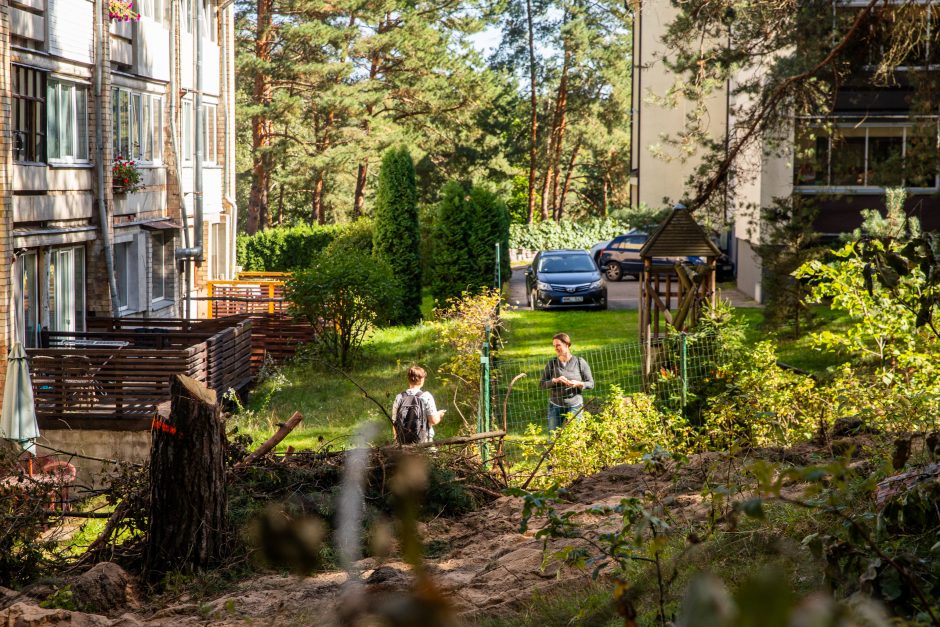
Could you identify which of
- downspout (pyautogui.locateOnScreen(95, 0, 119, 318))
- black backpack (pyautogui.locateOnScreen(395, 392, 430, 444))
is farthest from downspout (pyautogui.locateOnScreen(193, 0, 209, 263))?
black backpack (pyautogui.locateOnScreen(395, 392, 430, 444))

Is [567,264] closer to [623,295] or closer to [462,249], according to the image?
[623,295]

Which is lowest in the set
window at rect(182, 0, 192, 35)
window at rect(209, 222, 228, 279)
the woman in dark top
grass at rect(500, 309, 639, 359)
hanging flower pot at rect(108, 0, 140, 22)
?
grass at rect(500, 309, 639, 359)

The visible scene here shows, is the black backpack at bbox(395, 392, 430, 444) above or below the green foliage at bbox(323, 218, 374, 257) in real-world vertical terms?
below

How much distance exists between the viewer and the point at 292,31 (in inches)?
1740

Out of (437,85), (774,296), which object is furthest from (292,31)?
(774,296)

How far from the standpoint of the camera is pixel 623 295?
1347 inches

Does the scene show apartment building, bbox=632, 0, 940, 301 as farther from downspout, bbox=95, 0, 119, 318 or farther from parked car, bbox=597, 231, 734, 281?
downspout, bbox=95, 0, 119, 318

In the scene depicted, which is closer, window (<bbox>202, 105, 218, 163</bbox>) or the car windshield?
window (<bbox>202, 105, 218, 163</bbox>)

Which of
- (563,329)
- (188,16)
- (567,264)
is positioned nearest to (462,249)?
(567,264)

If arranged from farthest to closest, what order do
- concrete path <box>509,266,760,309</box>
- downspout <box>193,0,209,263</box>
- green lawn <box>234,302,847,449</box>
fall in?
concrete path <box>509,266,760,309</box>
downspout <box>193,0,209,263</box>
green lawn <box>234,302,847,449</box>

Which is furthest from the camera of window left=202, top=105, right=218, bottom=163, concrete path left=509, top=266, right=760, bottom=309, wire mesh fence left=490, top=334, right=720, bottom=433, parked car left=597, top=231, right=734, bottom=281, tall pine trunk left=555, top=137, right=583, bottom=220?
tall pine trunk left=555, top=137, right=583, bottom=220

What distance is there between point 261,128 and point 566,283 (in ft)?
78.8

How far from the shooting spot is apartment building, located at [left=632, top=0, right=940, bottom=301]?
14.9 metres

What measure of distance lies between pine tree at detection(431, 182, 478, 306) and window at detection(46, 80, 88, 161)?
12400mm
